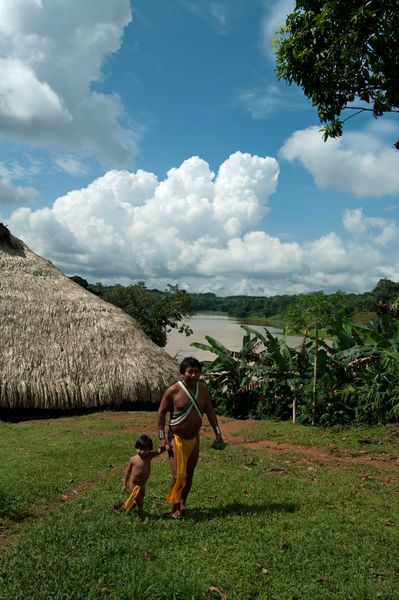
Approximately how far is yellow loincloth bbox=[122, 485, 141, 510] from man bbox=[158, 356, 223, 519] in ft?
1.00

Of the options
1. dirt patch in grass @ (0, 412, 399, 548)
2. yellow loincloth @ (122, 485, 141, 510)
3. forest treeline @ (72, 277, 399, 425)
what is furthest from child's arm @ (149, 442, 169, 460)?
forest treeline @ (72, 277, 399, 425)

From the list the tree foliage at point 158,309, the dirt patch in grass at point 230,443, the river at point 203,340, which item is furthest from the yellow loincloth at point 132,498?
the tree foliage at point 158,309

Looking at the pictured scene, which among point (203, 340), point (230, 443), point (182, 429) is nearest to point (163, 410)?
point (182, 429)

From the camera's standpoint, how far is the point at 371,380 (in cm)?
1052

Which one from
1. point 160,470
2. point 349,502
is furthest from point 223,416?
point 349,502

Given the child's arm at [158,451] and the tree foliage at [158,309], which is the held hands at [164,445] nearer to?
the child's arm at [158,451]

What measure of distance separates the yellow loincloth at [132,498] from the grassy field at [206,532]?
0.11 m

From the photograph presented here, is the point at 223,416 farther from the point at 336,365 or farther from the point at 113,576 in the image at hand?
the point at 113,576

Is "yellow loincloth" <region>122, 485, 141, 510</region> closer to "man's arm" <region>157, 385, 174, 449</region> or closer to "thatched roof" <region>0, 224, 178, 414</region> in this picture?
"man's arm" <region>157, 385, 174, 449</region>

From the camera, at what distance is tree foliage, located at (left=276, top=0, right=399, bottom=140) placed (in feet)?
24.5

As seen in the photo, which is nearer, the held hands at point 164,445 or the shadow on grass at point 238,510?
the held hands at point 164,445

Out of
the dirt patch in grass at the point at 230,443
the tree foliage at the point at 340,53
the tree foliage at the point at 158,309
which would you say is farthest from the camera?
the tree foliage at the point at 158,309

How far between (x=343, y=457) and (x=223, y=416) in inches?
196

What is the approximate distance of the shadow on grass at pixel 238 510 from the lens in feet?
15.3
